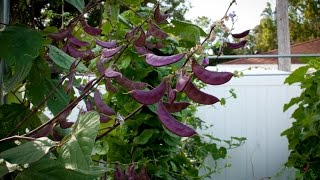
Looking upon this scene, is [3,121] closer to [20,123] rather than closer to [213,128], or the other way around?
[20,123]

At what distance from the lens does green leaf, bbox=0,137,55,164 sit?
1.48 feet

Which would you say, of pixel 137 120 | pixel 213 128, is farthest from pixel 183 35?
pixel 213 128

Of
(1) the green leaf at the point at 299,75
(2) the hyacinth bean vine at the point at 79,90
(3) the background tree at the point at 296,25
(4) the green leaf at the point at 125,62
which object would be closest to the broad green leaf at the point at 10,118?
(2) the hyacinth bean vine at the point at 79,90

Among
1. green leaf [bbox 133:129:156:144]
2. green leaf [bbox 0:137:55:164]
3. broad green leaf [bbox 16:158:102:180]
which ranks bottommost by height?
green leaf [bbox 133:129:156:144]

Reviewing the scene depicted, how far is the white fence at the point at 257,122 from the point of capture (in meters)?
3.60

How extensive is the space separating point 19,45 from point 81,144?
0.19 m

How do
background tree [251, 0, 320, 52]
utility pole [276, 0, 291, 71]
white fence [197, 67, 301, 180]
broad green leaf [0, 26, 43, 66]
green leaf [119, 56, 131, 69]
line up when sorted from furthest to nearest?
background tree [251, 0, 320, 52]
utility pole [276, 0, 291, 71]
white fence [197, 67, 301, 180]
green leaf [119, 56, 131, 69]
broad green leaf [0, 26, 43, 66]

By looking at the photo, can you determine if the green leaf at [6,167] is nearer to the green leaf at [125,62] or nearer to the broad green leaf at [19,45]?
the broad green leaf at [19,45]

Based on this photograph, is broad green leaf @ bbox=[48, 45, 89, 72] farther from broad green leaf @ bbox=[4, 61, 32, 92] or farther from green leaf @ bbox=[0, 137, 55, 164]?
green leaf @ bbox=[0, 137, 55, 164]

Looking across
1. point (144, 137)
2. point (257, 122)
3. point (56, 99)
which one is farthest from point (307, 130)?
point (56, 99)

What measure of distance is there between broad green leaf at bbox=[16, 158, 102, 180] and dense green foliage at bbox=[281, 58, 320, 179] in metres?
2.26

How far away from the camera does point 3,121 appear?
0.64 m

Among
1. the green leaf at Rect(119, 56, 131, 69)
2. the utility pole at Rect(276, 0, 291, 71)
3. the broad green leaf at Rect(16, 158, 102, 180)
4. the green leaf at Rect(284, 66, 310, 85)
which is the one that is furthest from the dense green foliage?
the utility pole at Rect(276, 0, 291, 71)

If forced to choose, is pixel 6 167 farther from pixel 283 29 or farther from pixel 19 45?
pixel 283 29
